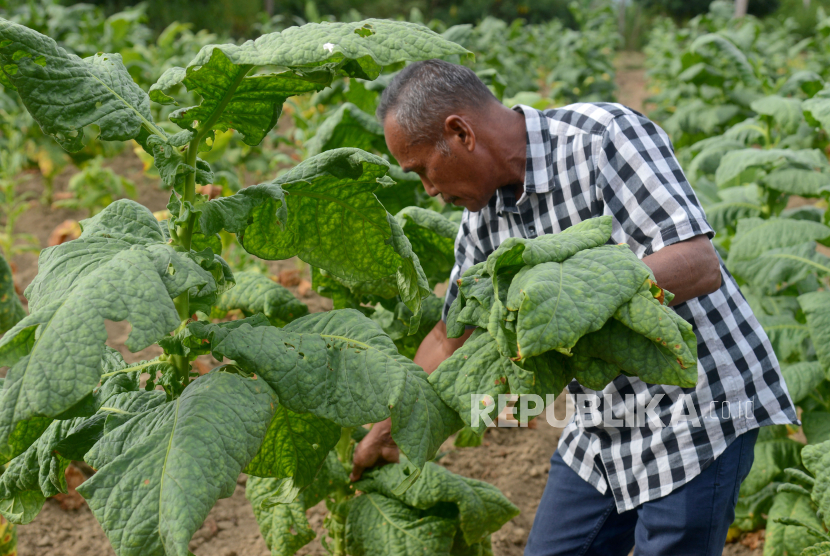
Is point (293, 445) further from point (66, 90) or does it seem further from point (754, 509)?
point (754, 509)

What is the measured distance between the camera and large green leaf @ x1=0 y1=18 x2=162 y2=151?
127 centimetres

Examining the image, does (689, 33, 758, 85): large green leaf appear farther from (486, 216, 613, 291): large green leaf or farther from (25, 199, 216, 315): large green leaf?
(25, 199, 216, 315): large green leaf

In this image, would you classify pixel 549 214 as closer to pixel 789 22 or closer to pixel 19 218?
pixel 19 218

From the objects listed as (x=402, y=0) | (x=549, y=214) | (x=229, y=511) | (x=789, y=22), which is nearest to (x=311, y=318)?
(x=549, y=214)

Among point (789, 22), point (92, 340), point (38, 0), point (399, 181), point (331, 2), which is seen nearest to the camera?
point (92, 340)

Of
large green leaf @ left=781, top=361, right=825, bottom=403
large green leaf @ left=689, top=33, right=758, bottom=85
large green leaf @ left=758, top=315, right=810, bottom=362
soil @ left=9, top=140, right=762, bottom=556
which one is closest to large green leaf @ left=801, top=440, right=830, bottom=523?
large green leaf @ left=781, top=361, right=825, bottom=403

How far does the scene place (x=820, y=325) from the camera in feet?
8.36

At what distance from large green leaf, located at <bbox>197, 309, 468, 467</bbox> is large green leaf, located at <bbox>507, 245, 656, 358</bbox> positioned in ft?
1.10

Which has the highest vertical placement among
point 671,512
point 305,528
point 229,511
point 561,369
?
point 561,369

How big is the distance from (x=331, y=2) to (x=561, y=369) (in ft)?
84.7

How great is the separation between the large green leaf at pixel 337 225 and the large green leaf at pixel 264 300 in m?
0.48

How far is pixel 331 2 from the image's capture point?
25.0m

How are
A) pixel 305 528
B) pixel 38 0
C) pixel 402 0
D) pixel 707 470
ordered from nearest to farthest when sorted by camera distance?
pixel 707 470 < pixel 305 528 < pixel 38 0 < pixel 402 0

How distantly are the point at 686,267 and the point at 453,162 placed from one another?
759mm
